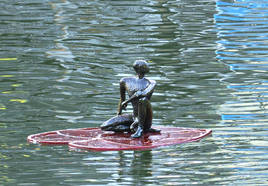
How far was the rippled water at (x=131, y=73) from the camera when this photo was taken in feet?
36.7

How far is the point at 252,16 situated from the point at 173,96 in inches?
367

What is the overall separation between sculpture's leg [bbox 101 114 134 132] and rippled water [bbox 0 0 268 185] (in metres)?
0.96

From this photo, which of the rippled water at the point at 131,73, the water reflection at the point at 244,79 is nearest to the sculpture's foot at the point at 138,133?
the rippled water at the point at 131,73

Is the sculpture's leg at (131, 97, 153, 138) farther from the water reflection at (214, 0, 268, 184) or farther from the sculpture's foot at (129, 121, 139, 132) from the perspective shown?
the water reflection at (214, 0, 268, 184)

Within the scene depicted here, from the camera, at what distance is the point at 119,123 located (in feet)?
42.6

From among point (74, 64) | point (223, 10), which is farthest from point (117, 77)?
point (223, 10)

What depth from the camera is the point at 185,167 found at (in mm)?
11148

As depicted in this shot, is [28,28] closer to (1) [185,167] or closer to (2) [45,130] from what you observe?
(2) [45,130]

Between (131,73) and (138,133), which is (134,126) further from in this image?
(131,73)

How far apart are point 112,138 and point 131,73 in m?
6.22

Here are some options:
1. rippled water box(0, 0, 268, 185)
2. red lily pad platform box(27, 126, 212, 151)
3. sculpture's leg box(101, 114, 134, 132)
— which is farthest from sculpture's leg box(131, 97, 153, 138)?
rippled water box(0, 0, 268, 185)

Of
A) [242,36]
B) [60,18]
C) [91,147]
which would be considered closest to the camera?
[91,147]


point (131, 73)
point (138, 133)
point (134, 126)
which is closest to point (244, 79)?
point (131, 73)

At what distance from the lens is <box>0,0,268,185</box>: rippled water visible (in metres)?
11.2
